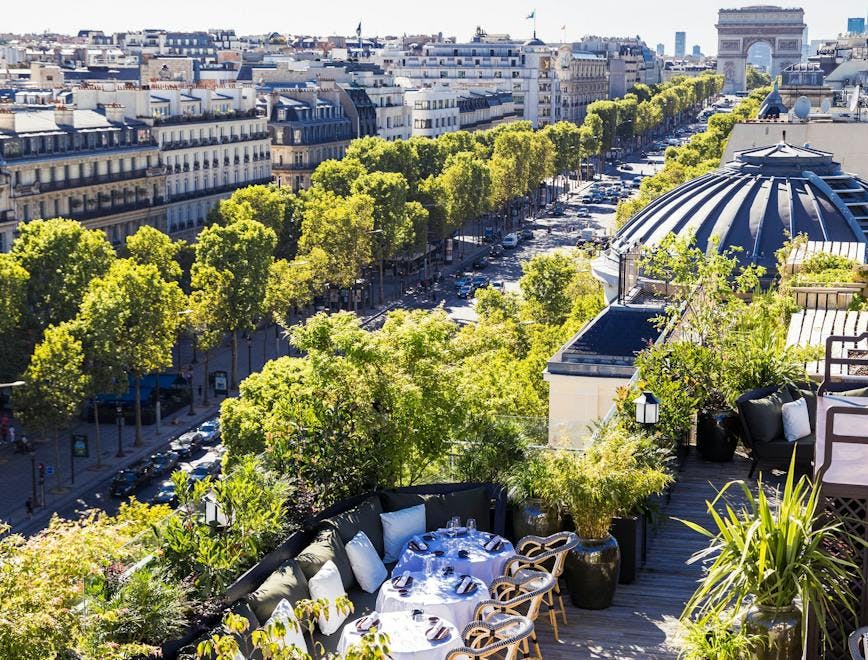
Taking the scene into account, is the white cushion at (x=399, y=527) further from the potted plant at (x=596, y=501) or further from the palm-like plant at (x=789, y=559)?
the palm-like plant at (x=789, y=559)

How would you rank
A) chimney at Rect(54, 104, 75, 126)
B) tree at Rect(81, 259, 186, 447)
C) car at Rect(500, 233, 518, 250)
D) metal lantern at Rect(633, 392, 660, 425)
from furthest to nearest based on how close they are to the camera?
car at Rect(500, 233, 518, 250)
chimney at Rect(54, 104, 75, 126)
tree at Rect(81, 259, 186, 447)
metal lantern at Rect(633, 392, 660, 425)

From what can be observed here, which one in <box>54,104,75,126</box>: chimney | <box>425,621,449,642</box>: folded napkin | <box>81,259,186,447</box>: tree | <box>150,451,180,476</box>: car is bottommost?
<box>150,451,180,476</box>: car

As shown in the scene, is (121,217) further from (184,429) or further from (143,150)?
(184,429)

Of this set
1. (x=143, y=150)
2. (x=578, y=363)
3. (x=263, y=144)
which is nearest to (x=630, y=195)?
(x=263, y=144)

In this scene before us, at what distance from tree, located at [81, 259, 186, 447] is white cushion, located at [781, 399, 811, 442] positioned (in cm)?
4732

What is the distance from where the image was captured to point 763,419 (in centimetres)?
2080

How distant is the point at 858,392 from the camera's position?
741 inches

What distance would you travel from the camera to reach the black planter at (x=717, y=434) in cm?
2189

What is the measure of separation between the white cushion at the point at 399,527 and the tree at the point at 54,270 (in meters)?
49.9

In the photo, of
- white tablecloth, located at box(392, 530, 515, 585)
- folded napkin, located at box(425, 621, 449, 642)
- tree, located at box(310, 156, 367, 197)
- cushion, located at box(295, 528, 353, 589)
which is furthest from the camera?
tree, located at box(310, 156, 367, 197)

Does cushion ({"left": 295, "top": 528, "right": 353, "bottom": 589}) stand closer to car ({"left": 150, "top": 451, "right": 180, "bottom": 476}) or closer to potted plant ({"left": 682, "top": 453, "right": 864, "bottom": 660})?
potted plant ({"left": 682, "top": 453, "right": 864, "bottom": 660})

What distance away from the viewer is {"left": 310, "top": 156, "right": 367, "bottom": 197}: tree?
375 feet

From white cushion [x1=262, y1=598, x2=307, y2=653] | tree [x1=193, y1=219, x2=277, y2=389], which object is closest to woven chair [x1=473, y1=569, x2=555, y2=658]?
white cushion [x1=262, y1=598, x2=307, y2=653]

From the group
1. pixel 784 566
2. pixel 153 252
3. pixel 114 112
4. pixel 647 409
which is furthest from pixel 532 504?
pixel 114 112
